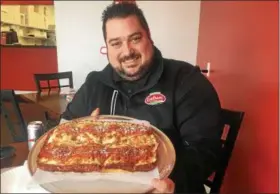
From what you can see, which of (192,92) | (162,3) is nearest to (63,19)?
(162,3)

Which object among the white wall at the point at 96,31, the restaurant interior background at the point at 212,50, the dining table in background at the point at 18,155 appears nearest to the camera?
the dining table in background at the point at 18,155

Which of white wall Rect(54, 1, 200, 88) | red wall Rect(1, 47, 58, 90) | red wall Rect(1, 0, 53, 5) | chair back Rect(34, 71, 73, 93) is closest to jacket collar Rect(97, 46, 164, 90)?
white wall Rect(54, 1, 200, 88)

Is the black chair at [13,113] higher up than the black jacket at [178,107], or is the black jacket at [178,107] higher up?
the black jacket at [178,107]

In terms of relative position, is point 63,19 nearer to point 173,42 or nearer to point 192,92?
point 173,42

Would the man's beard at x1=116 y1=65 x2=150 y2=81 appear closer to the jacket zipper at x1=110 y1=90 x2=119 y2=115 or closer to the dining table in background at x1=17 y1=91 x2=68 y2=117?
the jacket zipper at x1=110 y1=90 x2=119 y2=115

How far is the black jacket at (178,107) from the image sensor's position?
541 mm

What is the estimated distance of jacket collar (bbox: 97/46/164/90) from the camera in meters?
0.64

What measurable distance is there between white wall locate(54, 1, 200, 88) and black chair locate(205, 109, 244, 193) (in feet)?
2.38

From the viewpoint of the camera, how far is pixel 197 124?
0.58m

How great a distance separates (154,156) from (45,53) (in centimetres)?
152

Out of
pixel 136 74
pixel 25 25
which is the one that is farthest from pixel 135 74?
pixel 25 25

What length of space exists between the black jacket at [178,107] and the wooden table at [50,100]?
347mm

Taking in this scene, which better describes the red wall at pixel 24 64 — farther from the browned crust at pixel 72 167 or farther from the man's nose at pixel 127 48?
the browned crust at pixel 72 167

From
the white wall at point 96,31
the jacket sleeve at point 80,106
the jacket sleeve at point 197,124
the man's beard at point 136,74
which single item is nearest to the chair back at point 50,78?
the white wall at point 96,31
